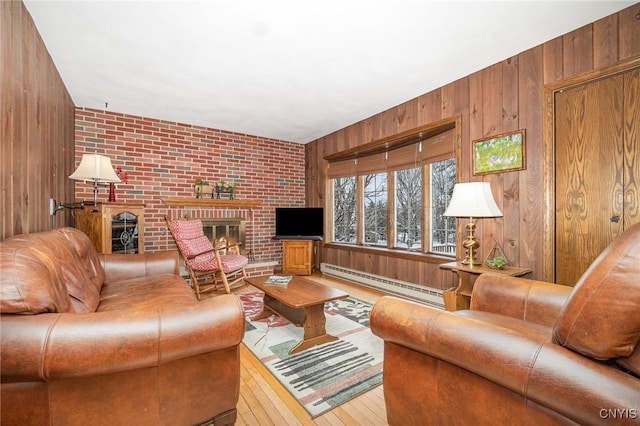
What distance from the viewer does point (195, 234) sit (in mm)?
3670

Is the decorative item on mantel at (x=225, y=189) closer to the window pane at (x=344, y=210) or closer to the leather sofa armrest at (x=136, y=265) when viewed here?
the window pane at (x=344, y=210)

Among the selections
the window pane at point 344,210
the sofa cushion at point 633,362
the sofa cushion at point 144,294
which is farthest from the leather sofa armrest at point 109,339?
the window pane at point 344,210

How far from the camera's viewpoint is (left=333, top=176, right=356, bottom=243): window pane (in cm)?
468

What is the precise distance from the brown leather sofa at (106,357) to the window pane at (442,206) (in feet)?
8.96

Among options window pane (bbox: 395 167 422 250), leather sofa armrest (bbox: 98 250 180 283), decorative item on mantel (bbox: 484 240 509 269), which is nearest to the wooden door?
decorative item on mantel (bbox: 484 240 509 269)

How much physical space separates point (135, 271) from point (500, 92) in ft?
11.9

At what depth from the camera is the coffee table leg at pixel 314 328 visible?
7.34 feet

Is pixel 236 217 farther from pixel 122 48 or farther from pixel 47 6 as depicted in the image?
pixel 47 6

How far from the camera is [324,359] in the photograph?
204 cm

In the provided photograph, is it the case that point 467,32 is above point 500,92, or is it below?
above

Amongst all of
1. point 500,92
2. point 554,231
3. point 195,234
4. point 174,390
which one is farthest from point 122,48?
point 554,231

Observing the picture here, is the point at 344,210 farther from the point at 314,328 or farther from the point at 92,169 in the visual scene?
the point at 92,169

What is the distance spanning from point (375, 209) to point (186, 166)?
287 cm

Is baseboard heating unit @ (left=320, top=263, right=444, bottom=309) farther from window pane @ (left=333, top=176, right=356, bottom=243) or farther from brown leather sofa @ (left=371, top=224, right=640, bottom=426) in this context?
brown leather sofa @ (left=371, top=224, right=640, bottom=426)
